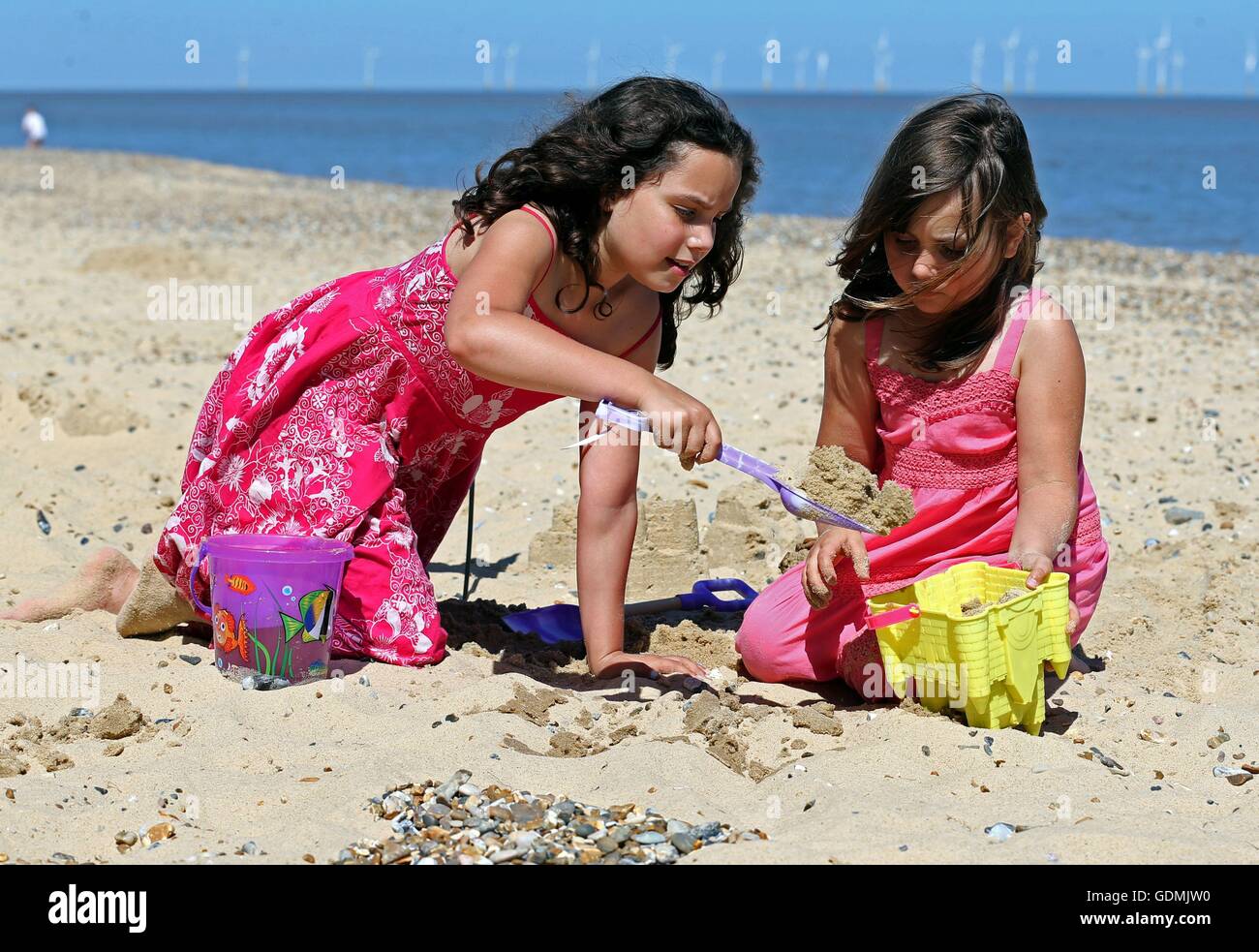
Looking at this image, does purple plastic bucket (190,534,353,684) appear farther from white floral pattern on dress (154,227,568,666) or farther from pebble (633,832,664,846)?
pebble (633,832,664,846)

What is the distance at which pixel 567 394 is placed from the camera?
9.70 feet

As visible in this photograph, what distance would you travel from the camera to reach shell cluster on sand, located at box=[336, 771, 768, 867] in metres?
2.33

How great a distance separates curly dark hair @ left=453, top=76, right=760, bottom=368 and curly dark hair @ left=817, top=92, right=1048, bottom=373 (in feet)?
1.17

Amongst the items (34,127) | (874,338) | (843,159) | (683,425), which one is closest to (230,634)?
(683,425)

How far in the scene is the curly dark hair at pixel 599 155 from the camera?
10.6 feet

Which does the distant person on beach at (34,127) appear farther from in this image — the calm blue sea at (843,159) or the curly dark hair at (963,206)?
the curly dark hair at (963,206)

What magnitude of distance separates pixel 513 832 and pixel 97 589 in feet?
6.52

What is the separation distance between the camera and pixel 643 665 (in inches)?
137

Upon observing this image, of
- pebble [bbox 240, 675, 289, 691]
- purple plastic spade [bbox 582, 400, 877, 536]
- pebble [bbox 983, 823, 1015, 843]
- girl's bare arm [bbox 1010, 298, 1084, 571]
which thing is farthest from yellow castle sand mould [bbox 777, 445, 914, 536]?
pebble [bbox 240, 675, 289, 691]

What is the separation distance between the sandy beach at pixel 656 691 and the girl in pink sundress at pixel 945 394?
0.21 meters

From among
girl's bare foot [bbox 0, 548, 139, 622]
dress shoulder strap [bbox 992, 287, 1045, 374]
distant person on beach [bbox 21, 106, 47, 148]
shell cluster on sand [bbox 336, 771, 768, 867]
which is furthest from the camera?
distant person on beach [bbox 21, 106, 47, 148]

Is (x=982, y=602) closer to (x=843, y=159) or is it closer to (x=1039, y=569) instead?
(x=1039, y=569)

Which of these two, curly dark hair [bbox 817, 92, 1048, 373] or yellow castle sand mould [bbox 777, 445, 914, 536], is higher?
curly dark hair [bbox 817, 92, 1048, 373]

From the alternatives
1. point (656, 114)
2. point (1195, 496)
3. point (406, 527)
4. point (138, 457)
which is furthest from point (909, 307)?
point (138, 457)
